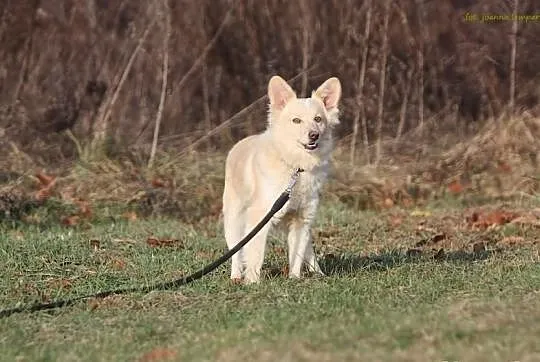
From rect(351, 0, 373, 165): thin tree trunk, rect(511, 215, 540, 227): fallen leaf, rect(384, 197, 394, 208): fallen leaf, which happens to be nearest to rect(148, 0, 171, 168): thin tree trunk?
rect(351, 0, 373, 165): thin tree trunk

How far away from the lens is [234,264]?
732cm

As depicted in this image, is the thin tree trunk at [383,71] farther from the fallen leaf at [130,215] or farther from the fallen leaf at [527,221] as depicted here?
the fallen leaf at [527,221]

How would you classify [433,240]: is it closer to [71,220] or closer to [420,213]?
[420,213]

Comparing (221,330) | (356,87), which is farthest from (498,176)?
(221,330)

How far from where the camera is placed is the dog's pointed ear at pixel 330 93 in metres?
7.31

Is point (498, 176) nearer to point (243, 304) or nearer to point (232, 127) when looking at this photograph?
point (232, 127)

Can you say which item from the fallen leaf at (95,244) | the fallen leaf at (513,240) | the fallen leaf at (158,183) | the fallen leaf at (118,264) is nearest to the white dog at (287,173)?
the fallen leaf at (118,264)

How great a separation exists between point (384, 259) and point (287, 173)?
4.68 feet

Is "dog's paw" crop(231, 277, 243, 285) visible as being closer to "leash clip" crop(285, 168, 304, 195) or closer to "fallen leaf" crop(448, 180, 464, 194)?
"leash clip" crop(285, 168, 304, 195)

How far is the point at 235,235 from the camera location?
7387mm

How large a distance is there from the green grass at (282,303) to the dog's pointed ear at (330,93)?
1190mm

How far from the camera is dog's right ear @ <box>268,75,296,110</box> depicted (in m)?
7.21

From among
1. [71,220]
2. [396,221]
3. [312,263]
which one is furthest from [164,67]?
[312,263]

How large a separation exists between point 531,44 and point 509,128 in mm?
2379
